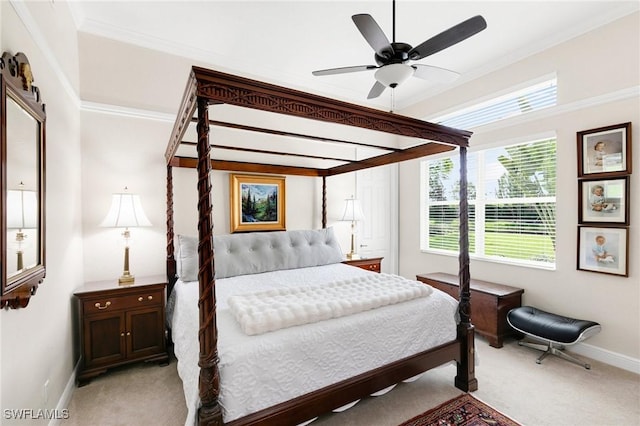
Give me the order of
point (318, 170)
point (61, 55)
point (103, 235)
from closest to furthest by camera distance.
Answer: point (61, 55) → point (103, 235) → point (318, 170)

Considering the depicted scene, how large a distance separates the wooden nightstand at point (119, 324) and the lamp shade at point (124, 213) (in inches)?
21.6

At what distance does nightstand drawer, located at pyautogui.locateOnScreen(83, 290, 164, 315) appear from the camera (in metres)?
2.50

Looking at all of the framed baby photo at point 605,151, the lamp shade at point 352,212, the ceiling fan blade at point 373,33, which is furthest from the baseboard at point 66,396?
the framed baby photo at point 605,151

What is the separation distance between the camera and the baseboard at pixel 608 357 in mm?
2611

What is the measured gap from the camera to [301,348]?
65.6 inches

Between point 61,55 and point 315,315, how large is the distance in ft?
8.98

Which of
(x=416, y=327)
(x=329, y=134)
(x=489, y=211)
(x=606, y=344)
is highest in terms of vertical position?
(x=329, y=134)

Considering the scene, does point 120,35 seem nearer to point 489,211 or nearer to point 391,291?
point 391,291

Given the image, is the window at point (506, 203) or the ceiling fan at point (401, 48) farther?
the window at point (506, 203)

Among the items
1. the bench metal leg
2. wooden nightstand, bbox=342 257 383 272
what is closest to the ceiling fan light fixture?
wooden nightstand, bbox=342 257 383 272

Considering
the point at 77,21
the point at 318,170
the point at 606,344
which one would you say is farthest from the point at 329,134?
the point at 606,344

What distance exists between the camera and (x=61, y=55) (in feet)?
7.63

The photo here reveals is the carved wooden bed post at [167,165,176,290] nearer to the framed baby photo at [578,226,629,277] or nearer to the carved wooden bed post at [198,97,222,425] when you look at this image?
the carved wooden bed post at [198,97,222,425]

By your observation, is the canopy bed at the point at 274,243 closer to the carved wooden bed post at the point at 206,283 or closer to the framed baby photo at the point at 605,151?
the carved wooden bed post at the point at 206,283
